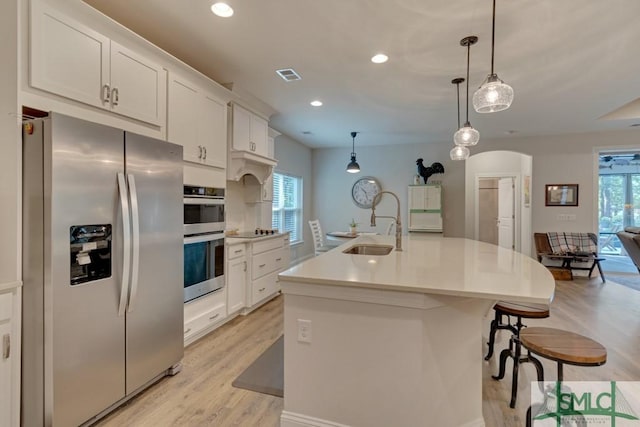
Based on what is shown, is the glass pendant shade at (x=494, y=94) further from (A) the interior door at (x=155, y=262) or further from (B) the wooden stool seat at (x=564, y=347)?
(A) the interior door at (x=155, y=262)

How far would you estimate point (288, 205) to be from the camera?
21.0ft

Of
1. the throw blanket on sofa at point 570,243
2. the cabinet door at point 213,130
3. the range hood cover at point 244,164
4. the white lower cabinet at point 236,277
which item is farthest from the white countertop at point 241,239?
the throw blanket on sofa at point 570,243

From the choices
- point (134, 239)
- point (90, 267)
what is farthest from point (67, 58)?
point (90, 267)

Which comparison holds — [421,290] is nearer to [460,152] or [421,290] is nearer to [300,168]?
[460,152]

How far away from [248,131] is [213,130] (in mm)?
758

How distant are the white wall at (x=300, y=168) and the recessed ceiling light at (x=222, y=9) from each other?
3.44 meters

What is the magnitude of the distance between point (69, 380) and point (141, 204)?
1030 millimetres

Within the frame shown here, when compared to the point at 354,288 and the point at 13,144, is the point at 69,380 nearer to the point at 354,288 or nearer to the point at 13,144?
the point at 13,144

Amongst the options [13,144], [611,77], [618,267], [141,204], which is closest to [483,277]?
[141,204]

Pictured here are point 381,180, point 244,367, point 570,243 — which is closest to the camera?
point 244,367

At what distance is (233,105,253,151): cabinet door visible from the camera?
360cm

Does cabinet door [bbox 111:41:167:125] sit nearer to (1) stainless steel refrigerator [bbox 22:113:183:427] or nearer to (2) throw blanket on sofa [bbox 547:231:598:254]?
(1) stainless steel refrigerator [bbox 22:113:183:427]

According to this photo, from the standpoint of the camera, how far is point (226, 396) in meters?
2.13

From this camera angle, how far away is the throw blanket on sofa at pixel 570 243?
570cm
